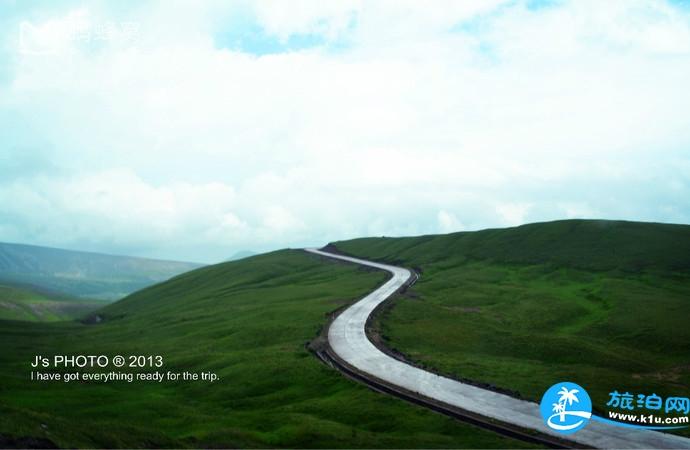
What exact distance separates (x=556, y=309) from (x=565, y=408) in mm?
62482

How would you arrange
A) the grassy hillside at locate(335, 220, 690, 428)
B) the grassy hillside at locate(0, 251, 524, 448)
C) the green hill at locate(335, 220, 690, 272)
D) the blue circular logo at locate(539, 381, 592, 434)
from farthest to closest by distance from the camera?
the green hill at locate(335, 220, 690, 272), the grassy hillside at locate(335, 220, 690, 428), the blue circular logo at locate(539, 381, 592, 434), the grassy hillside at locate(0, 251, 524, 448)

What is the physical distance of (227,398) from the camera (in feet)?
173

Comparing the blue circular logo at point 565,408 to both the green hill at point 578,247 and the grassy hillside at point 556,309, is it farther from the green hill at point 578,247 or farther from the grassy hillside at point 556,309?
the green hill at point 578,247

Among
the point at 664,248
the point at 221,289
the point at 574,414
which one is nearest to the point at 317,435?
the point at 574,414

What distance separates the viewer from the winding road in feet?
123

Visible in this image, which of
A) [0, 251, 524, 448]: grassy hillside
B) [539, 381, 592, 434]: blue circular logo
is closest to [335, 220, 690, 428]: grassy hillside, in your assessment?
[539, 381, 592, 434]: blue circular logo

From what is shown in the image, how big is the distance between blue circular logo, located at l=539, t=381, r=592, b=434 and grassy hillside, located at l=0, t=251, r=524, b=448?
589 centimetres

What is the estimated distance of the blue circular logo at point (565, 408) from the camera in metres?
39.6

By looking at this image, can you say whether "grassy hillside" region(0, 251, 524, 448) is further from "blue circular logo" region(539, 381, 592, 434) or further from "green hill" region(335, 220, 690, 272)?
"green hill" region(335, 220, 690, 272)

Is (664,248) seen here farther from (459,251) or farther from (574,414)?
(574,414)

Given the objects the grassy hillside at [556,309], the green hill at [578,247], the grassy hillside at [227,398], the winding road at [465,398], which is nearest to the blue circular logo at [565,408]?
the winding road at [465,398]

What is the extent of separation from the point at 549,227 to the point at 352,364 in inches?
5940

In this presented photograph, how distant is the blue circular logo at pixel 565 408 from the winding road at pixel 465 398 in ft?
1.90

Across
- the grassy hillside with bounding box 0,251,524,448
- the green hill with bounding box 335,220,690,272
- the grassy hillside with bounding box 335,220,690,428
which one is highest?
the green hill with bounding box 335,220,690,272
